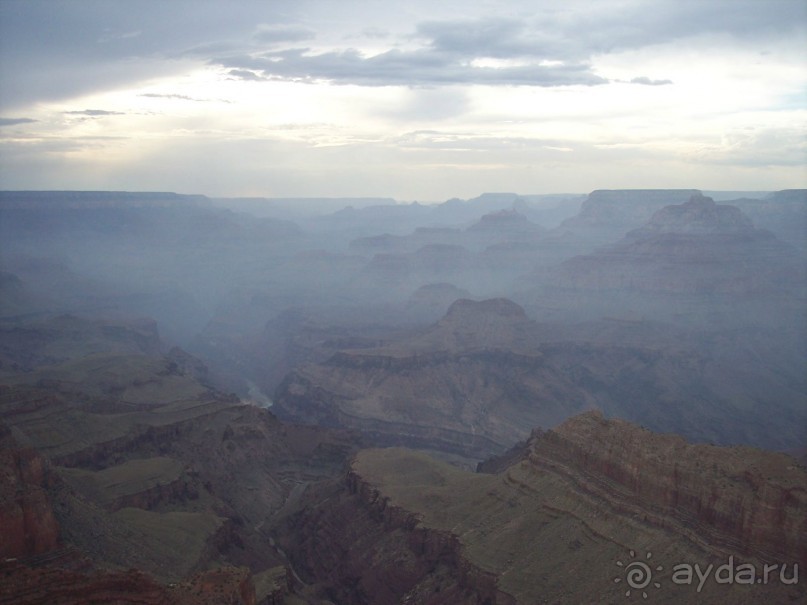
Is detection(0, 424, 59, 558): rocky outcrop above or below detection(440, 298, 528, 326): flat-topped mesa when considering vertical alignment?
above

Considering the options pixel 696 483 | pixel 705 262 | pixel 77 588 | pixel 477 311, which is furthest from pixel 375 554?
pixel 705 262

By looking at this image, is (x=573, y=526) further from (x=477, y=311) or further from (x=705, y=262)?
(x=705, y=262)

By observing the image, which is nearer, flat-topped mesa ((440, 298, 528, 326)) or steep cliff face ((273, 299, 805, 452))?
steep cliff face ((273, 299, 805, 452))

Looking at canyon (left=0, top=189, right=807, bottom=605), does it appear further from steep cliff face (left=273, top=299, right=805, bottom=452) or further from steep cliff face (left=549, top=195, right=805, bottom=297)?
steep cliff face (left=549, top=195, right=805, bottom=297)

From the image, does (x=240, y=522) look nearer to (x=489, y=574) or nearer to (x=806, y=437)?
(x=489, y=574)

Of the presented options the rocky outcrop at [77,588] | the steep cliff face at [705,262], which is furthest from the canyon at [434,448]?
the steep cliff face at [705,262]

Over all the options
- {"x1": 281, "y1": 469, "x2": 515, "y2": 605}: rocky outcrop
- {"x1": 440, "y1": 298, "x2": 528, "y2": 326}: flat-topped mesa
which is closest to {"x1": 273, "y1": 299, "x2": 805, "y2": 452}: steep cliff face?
{"x1": 440, "y1": 298, "x2": 528, "y2": 326}: flat-topped mesa
